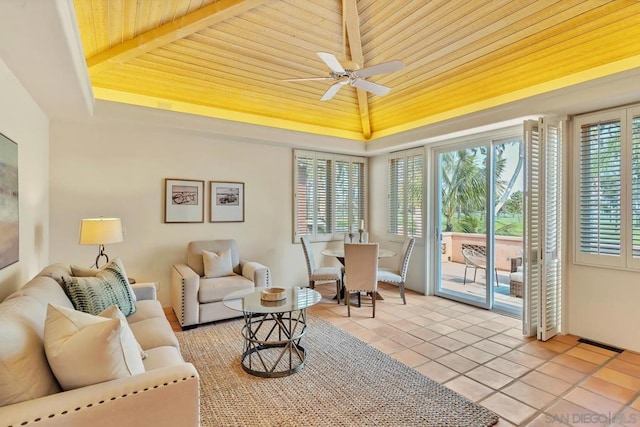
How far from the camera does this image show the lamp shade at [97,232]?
3226 millimetres

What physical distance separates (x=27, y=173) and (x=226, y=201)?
231 centimetres

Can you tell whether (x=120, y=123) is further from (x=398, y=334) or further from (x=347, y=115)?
(x=398, y=334)

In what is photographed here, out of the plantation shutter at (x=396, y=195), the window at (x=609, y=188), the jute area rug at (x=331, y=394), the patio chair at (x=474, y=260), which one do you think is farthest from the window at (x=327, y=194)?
the window at (x=609, y=188)

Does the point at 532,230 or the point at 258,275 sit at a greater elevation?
the point at 532,230

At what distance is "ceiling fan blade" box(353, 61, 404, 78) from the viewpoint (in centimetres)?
276

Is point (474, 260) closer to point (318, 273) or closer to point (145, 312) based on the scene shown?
point (318, 273)

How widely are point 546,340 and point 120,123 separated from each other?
17.8 feet

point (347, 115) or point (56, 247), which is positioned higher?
point (347, 115)

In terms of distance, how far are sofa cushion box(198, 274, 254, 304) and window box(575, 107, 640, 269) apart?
3.79m

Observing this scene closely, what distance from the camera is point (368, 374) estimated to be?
105 inches

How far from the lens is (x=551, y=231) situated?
3518 millimetres

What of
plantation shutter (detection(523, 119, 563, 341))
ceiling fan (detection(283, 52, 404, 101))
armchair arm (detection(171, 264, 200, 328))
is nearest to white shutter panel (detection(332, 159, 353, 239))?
ceiling fan (detection(283, 52, 404, 101))

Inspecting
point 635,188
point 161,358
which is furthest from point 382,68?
point 161,358

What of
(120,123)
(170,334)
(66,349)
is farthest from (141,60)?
(66,349)
